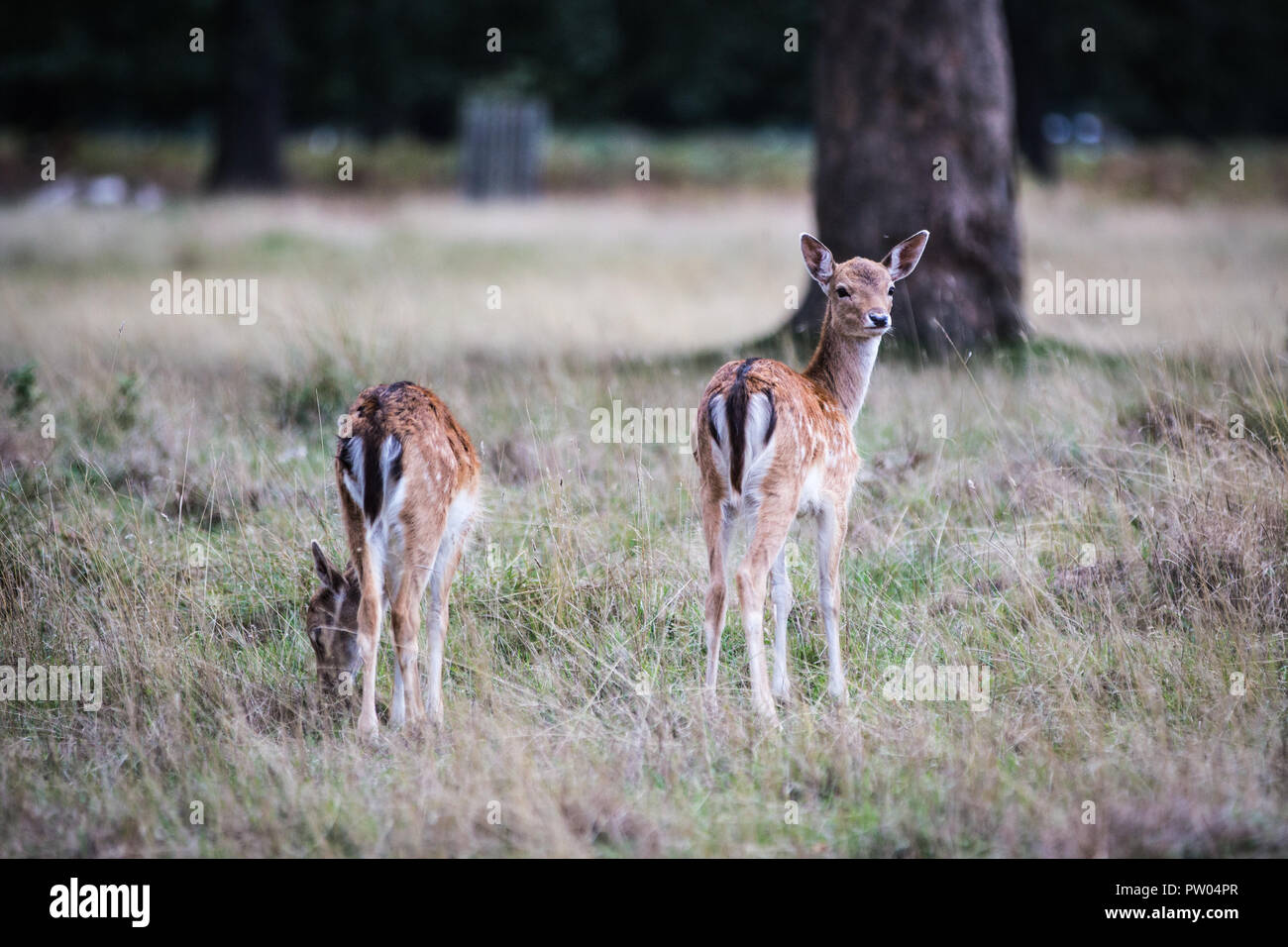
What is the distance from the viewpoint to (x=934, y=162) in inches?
364

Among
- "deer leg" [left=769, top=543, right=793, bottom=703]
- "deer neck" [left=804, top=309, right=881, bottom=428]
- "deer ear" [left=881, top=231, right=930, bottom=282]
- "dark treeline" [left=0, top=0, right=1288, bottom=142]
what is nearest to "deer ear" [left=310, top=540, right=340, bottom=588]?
"deer leg" [left=769, top=543, right=793, bottom=703]

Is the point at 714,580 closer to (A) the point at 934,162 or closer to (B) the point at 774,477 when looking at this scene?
(B) the point at 774,477

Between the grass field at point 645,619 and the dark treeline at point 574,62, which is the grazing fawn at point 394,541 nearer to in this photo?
the grass field at point 645,619

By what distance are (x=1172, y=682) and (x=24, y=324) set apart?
913cm

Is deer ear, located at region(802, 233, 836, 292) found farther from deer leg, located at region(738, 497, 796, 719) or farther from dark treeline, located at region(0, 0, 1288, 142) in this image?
dark treeline, located at region(0, 0, 1288, 142)

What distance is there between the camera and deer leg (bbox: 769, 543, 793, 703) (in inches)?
206

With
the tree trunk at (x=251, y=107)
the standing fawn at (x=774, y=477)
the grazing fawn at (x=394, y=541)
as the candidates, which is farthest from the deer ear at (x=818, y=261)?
the tree trunk at (x=251, y=107)

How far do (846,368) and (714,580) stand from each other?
134cm

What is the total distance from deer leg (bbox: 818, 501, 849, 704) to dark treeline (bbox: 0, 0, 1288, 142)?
27660mm

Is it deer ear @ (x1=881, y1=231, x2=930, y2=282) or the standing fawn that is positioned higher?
deer ear @ (x1=881, y1=231, x2=930, y2=282)

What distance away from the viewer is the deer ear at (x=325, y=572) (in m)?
5.11

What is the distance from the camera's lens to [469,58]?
40.7 meters

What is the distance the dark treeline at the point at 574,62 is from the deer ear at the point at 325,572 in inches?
1122

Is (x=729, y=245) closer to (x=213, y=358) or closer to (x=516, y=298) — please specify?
(x=516, y=298)
